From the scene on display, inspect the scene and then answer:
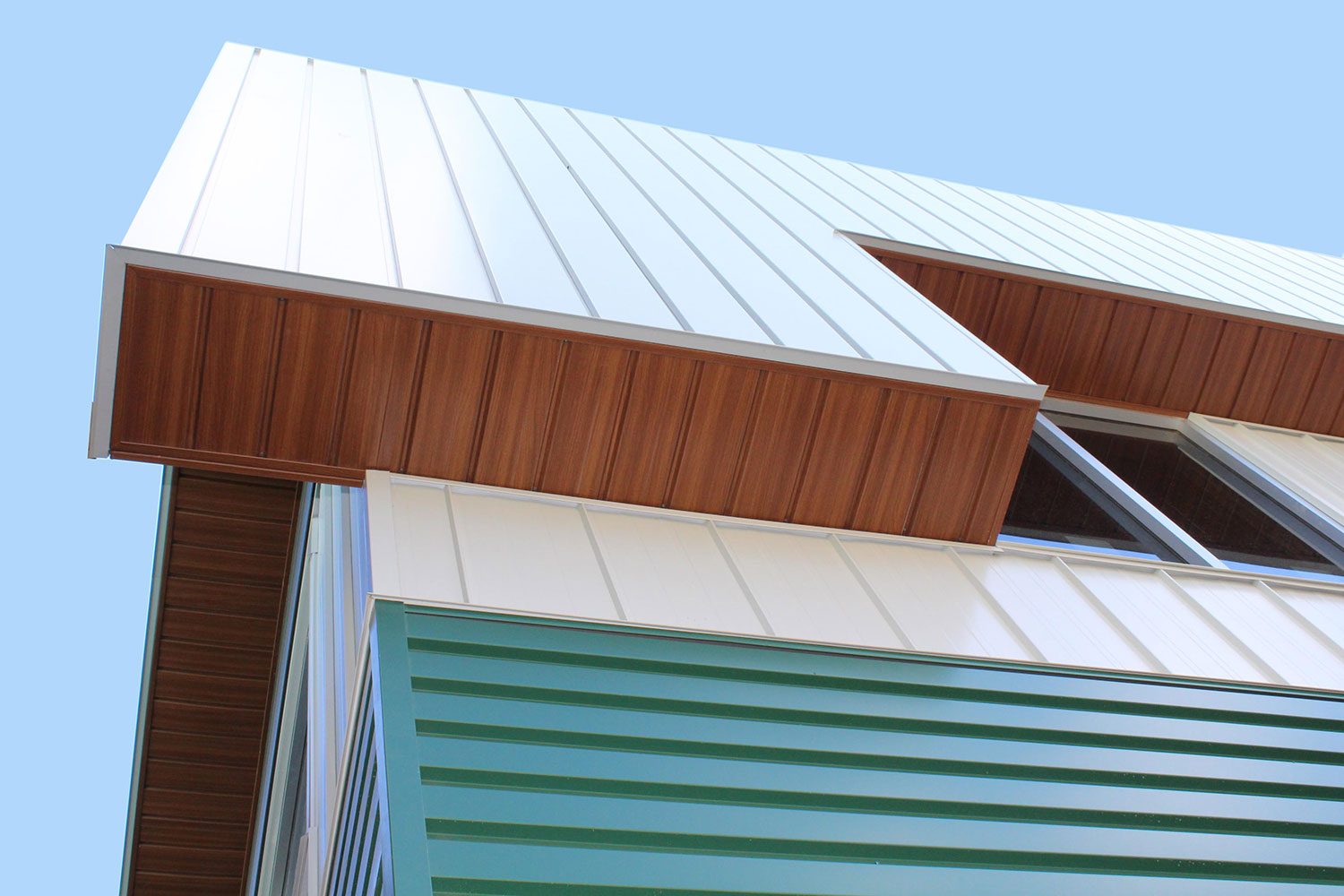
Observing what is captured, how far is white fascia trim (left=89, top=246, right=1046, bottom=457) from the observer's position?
11.3ft

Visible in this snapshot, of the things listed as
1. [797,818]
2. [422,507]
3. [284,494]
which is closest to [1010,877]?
[797,818]

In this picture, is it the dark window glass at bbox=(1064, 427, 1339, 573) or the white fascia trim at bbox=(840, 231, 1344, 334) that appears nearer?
the dark window glass at bbox=(1064, 427, 1339, 573)

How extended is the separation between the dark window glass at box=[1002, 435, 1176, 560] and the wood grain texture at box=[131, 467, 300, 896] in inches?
142

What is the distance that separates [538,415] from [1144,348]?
12.1 feet

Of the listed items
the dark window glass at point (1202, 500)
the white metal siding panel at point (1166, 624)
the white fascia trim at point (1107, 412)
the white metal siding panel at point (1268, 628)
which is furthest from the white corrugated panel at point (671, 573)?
the white fascia trim at point (1107, 412)

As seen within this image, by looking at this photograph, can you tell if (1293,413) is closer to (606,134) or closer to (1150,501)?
(1150,501)

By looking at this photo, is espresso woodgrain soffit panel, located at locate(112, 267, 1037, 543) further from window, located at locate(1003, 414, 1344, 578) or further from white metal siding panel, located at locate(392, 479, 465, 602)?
window, located at locate(1003, 414, 1344, 578)

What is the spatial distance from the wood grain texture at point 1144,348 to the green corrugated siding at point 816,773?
284cm

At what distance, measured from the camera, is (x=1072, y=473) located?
524cm

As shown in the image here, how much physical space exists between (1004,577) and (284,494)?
371 cm

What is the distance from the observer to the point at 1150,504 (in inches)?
206

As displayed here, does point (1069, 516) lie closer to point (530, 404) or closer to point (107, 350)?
point (530, 404)

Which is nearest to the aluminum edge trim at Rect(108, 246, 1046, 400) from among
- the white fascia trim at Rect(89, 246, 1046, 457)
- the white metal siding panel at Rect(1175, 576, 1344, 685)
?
the white fascia trim at Rect(89, 246, 1046, 457)

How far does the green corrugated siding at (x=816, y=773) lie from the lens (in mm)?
2600
